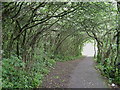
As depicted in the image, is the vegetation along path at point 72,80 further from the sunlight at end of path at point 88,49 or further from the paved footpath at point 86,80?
the sunlight at end of path at point 88,49

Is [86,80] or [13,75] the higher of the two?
[13,75]

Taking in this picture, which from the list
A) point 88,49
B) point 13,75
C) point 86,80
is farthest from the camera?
point 88,49

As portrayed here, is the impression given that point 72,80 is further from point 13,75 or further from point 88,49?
point 88,49

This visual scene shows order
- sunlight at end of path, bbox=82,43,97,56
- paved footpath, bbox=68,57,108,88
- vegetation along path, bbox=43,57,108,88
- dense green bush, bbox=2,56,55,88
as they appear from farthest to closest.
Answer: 1. sunlight at end of path, bbox=82,43,97,56
2. paved footpath, bbox=68,57,108,88
3. vegetation along path, bbox=43,57,108,88
4. dense green bush, bbox=2,56,55,88

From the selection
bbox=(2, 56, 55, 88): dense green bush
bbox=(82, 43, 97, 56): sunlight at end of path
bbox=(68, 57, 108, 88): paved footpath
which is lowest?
bbox=(82, 43, 97, 56): sunlight at end of path

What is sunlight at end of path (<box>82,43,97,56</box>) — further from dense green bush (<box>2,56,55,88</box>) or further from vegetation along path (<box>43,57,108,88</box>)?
dense green bush (<box>2,56,55,88</box>)

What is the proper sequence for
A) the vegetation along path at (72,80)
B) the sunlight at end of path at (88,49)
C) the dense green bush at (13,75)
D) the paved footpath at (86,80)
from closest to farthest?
the dense green bush at (13,75), the vegetation along path at (72,80), the paved footpath at (86,80), the sunlight at end of path at (88,49)

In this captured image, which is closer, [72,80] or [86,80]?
[72,80]

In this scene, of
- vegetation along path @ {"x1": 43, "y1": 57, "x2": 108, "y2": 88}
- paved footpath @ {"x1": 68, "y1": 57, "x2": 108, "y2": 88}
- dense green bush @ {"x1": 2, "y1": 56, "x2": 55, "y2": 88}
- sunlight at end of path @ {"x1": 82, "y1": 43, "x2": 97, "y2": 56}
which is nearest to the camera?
dense green bush @ {"x1": 2, "y1": 56, "x2": 55, "y2": 88}

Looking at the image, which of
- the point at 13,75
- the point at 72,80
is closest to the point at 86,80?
the point at 72,80

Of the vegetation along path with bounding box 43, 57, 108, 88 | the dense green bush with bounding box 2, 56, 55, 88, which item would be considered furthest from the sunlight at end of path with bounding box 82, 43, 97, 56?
the dense green bush with bounding box 2, 56, 55, 88

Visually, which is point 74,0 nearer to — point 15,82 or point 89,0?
point 89,0

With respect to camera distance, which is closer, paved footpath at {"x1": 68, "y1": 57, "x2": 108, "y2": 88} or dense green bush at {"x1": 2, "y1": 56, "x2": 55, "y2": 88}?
dense green bush at {"x1": 2, "y1": 56, "x2": 55, "y2": 88}

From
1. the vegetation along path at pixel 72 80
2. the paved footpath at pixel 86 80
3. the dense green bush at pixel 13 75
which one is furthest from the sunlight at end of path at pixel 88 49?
the dense green bush at pixel 13 75
